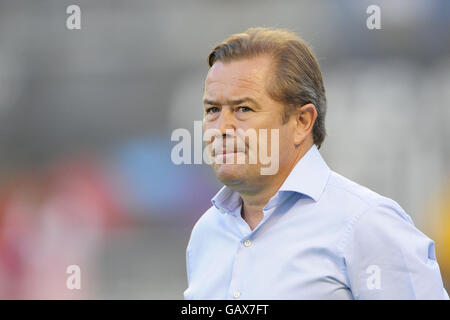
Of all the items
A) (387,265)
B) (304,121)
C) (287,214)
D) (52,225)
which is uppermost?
(304,121)

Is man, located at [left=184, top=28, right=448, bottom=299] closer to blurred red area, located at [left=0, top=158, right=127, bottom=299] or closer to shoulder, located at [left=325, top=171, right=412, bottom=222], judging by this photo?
shoulder, located at [left=325, top=171, right=412, bottom=222]

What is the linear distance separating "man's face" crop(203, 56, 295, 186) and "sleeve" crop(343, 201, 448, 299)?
13.9 inches

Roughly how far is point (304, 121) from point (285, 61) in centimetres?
18

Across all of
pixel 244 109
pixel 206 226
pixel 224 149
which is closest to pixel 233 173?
pixel 224 149

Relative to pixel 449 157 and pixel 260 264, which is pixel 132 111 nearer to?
pixel 449 157

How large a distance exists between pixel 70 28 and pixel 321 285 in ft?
15.4

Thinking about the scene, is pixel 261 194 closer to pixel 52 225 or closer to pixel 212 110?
pixel 212 110

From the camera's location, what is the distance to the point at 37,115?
5535mm

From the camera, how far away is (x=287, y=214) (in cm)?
170

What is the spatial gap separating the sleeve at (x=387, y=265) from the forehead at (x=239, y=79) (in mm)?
496

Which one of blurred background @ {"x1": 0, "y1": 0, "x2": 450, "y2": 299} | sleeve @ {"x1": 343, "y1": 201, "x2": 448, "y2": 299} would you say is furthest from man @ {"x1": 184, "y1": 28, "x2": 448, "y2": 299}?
blurred background @ {"x1": 0, "y1": 0, "x2": 450, "y2": 299}

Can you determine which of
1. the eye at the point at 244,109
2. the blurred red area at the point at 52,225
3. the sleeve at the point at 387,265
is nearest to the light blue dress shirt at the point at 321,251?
the sleeve at the point at 387,265

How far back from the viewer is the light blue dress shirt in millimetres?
1507
